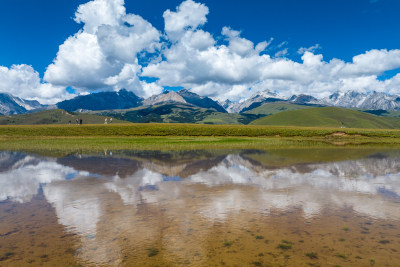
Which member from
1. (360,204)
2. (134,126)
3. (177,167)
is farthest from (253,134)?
(360,204)

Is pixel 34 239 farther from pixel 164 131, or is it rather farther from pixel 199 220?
pixel 164 131

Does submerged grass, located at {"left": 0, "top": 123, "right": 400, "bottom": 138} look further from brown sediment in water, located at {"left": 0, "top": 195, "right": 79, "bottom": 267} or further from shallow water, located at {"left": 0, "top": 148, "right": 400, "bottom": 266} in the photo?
brown sediment in water, located at {"left": 0, "top": 195, "right": 79, "bottom": 267}

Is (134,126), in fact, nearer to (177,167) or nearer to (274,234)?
(177,167)

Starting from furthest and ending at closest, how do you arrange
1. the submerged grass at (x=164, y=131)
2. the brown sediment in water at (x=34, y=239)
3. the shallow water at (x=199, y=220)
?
the submerged grass at (x=164, y=131) < the shallow water at (x=199, y=220) < the brown sediment in water at (x=34, y=239)

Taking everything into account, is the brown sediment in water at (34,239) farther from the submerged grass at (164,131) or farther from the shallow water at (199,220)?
the submerged grass at (164,131)

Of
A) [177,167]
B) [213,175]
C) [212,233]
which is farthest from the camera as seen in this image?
[177,167]

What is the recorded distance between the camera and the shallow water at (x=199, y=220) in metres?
7.63

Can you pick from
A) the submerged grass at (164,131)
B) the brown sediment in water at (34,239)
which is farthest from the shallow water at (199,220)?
the submerged grass at (164,131)

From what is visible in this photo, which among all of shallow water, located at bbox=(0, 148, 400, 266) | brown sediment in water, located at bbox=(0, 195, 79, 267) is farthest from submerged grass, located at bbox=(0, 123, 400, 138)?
brown sediment in water, located at bbox=(0, 195, 79, 267)

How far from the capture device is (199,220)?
10.4 metres

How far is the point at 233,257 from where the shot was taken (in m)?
7.57

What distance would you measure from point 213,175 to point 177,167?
4688 mm

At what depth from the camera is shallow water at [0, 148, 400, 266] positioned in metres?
7.63

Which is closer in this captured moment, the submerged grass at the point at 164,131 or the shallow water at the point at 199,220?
the shallow water at the point at 199,220
